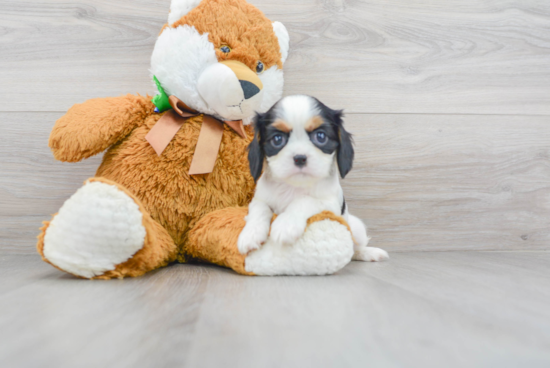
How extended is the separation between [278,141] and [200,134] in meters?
0.29

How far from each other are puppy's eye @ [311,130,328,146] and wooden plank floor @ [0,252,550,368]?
364 mm

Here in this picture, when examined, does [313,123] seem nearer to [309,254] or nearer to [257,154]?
[257,154]

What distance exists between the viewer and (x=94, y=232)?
953 mm

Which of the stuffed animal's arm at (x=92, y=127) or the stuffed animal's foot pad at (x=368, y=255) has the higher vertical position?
the stuffed animal's arm at (x=92, y=127)

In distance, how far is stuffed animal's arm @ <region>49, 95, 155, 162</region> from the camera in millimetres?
1145

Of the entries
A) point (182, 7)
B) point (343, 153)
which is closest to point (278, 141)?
point (343, 153)

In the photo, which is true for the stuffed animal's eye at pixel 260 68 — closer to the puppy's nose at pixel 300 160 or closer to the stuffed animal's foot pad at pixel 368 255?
the puppy's nose at pixel 300 160

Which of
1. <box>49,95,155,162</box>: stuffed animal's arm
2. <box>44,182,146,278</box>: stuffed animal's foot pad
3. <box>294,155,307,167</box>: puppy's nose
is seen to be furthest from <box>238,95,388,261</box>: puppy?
<box>49,95,155,162</box>: stuffed animal's arm

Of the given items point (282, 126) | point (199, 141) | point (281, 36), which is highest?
point (281, 36)

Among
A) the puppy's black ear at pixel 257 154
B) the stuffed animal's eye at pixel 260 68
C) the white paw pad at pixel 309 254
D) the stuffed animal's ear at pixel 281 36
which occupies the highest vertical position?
the stuffed animal's ear at pixel 281 36

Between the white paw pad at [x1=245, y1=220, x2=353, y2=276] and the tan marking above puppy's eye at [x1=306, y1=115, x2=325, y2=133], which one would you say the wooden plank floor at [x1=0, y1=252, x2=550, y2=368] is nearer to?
the white paw pad at [x1=245, y1=220, x2=353, y2=276]

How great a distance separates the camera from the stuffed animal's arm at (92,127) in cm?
114

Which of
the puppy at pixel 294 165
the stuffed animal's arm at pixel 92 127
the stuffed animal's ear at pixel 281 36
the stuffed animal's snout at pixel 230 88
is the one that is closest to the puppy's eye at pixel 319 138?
the puppy at pixel 294 165

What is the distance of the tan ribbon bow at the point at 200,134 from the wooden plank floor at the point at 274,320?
33 centimetres
